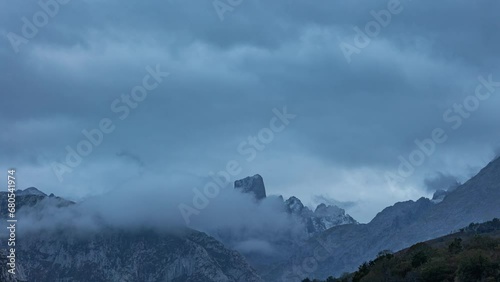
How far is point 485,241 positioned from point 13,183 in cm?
9080

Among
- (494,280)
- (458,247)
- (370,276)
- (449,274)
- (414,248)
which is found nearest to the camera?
(494,280)

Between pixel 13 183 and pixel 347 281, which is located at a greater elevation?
pixel 13 183

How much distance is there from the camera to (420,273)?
10838cm

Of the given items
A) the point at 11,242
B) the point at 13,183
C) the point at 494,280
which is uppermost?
the point at 13,183

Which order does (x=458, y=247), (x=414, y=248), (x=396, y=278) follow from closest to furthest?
(x=396, y=278)
(x=458, y=247)
(x=414, y=248)

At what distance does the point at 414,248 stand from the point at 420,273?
41642mm

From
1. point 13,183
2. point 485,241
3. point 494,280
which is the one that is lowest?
point 494,280

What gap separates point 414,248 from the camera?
149 m

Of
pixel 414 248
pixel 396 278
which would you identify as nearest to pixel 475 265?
pixel 396 278

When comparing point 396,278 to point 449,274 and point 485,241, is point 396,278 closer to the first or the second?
point 449,274

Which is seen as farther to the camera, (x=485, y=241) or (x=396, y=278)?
(x=485, y=241)

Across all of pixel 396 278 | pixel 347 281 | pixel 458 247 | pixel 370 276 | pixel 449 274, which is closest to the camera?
pixel 449 274

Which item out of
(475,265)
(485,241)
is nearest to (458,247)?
(485,241)

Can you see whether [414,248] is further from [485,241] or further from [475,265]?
[475,265]
